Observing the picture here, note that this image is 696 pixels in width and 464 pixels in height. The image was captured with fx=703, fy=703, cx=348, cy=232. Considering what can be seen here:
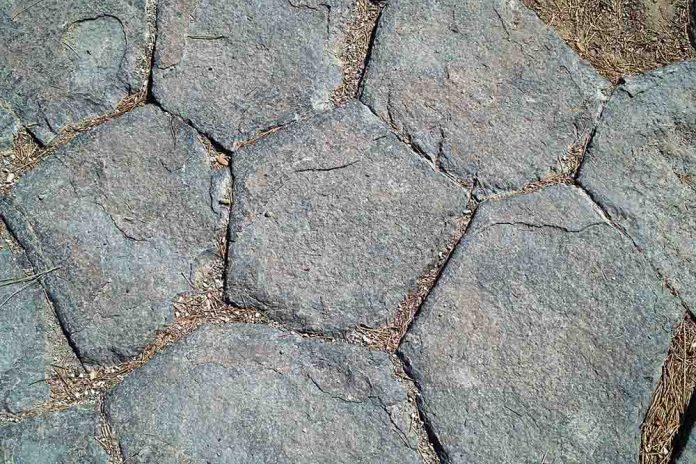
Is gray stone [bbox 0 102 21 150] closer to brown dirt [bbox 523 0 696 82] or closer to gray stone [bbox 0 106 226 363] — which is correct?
gray stone [bbox 0 106 226 363]

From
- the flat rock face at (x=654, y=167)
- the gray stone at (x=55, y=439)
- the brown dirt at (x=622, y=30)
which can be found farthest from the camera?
the brown dirt at (x=622, y=30)

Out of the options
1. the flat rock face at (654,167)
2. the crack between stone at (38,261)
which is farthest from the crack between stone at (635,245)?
the crack between stone at (38,261)

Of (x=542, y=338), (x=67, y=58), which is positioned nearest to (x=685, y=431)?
(x=542, y=338)

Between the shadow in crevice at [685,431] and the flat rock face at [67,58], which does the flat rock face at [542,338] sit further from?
the flat rock face at [67,58]

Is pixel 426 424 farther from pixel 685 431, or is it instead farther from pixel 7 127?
pixel 7 127

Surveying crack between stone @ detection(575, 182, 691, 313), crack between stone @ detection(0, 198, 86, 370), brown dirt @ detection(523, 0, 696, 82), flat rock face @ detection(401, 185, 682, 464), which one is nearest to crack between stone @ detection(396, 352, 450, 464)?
flat rock face @ detection(401, 185, 682, 464)

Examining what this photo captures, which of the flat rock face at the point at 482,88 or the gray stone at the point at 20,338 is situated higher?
the flat rock face at the point at 482,88

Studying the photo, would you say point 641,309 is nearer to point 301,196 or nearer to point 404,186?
point 404,186
